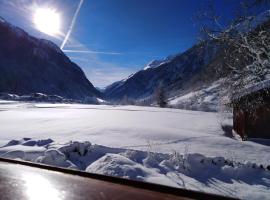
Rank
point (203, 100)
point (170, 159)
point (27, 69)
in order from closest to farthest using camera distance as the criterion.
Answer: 1. point (170, 159)
2. point (203, 100)
3. point (27, 69)

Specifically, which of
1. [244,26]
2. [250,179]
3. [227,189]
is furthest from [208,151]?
[244,26]

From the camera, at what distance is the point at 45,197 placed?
137 cm

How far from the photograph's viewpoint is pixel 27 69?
494 ft

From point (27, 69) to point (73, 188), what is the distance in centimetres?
15825

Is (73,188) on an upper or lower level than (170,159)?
upper

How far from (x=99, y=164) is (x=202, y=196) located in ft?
17.0

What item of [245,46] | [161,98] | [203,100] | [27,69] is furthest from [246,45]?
[27,69]

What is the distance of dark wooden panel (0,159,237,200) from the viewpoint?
1357mm

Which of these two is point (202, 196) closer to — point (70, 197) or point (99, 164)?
point (70, 197)

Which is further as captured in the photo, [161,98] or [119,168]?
[161,98]

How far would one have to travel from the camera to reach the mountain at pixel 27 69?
132750 mm

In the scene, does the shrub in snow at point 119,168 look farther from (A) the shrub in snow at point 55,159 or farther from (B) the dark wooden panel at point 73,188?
(B) the dark wooden panel at point 73,188

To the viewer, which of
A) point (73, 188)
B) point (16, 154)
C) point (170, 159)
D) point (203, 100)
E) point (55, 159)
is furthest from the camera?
point (203, 100)

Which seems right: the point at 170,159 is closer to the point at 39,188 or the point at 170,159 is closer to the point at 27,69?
the point at 39,188
